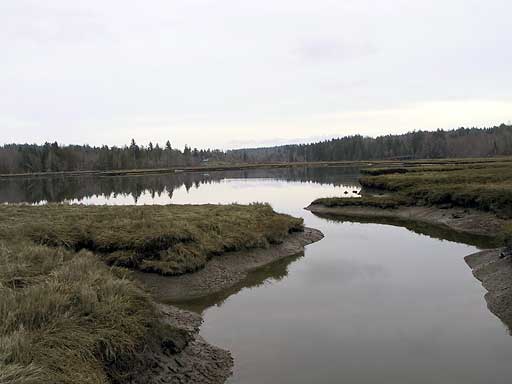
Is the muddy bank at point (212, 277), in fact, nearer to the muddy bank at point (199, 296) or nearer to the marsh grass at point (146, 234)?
the muddy bank at point (199, 296)

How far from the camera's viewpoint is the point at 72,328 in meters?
9.73

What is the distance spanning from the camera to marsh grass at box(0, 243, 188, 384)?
8188 millimetres

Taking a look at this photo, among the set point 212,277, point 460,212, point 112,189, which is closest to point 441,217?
point 460,212

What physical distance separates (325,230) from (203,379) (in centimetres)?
2693

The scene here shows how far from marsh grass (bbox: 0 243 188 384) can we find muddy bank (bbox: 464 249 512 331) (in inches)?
471

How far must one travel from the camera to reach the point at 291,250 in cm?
2850

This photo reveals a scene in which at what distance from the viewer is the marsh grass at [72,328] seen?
8188 millimetres

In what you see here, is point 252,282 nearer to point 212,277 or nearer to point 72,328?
point 212,277

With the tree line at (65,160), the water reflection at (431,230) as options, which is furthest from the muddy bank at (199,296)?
the tree line at (65,160)

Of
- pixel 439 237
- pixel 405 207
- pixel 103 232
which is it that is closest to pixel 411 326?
pixel 103 232

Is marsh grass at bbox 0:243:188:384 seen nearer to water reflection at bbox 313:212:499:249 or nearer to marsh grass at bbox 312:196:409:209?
water reflection at bbox 313:212:499:249

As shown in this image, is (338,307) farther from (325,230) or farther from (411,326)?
(325,230)

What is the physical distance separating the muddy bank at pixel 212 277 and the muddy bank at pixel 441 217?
15.6 m

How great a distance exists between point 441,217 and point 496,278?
20.4m
